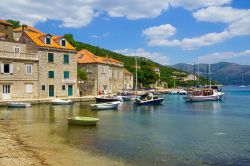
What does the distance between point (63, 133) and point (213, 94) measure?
60.0 m

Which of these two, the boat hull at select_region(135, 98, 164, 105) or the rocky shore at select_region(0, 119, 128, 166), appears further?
the boat hull at select_region(135, 98, 164, 105)

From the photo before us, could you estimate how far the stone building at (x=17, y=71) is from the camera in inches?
2062

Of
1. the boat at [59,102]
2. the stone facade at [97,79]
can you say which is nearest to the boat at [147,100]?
the boat at [59,102]

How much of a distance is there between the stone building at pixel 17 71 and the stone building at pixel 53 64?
1.28m

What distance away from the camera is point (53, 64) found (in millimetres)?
60375

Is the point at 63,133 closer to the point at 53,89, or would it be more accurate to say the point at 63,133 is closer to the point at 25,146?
the point at 25,146

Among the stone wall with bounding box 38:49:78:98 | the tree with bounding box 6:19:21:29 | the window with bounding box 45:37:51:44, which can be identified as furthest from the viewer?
the tree with bounding box 6:19:21:29

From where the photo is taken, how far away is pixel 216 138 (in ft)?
85.9

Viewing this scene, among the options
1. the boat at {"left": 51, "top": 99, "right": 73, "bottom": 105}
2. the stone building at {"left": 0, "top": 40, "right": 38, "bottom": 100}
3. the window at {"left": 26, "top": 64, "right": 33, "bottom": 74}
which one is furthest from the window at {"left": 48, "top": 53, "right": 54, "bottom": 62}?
the boat at {"left": 51, "top": 99, "right": 73, "bottom": 105}

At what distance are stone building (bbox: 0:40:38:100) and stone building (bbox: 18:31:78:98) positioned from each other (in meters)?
1.28

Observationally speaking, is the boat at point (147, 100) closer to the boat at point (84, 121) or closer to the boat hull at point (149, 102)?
the boat hull at point (149, 102)

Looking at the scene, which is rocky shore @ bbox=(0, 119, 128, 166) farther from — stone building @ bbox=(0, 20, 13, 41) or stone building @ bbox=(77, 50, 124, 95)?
stone building @ bbox=(77, 50, 124, 95)

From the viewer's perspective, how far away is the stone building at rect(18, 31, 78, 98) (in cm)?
5819

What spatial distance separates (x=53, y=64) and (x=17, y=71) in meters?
8.00
